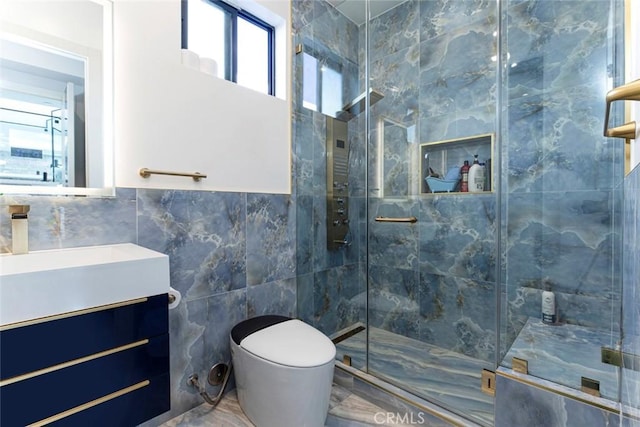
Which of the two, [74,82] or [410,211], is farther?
[410,211]

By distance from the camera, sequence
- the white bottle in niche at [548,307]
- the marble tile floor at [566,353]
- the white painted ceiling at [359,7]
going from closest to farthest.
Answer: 1. the marble tile floor at [566,353]
2. the white bottle in niche at [548,307]
3. the white painted ceiling at [359,7]

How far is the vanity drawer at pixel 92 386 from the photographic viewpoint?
691 millimetres

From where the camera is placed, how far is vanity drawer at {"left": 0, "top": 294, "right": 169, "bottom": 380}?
0.68 meters

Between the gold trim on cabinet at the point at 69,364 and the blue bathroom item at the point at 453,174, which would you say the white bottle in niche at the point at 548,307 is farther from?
the gold trim on cabinet at the point at 69,364

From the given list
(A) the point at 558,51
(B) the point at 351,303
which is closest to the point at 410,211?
(B) the point at 351,303

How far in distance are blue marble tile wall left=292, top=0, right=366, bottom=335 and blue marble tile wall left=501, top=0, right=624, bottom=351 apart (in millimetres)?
940

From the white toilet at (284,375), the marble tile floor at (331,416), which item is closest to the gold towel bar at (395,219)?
the white toilet at (284,375)

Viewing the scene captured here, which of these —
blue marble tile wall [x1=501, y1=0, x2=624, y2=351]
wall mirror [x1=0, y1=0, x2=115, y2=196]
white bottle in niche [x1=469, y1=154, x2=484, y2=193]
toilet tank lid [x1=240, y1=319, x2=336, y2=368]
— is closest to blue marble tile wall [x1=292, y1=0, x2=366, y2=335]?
toilet tank lid [x1=240, y1=319, x2=336, y2=368]

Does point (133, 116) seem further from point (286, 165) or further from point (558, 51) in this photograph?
point (558, 51)

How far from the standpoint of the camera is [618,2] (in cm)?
137

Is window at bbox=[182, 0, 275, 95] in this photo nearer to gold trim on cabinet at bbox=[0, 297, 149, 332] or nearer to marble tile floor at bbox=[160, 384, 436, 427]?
gold trim on cabinet at bbox=[0, 297, 149, 332]

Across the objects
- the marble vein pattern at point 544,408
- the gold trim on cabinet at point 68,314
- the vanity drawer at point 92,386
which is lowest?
the marble vein pattern at point 544,408

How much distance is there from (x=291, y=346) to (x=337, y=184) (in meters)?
1.21

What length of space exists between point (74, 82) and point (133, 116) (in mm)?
228
